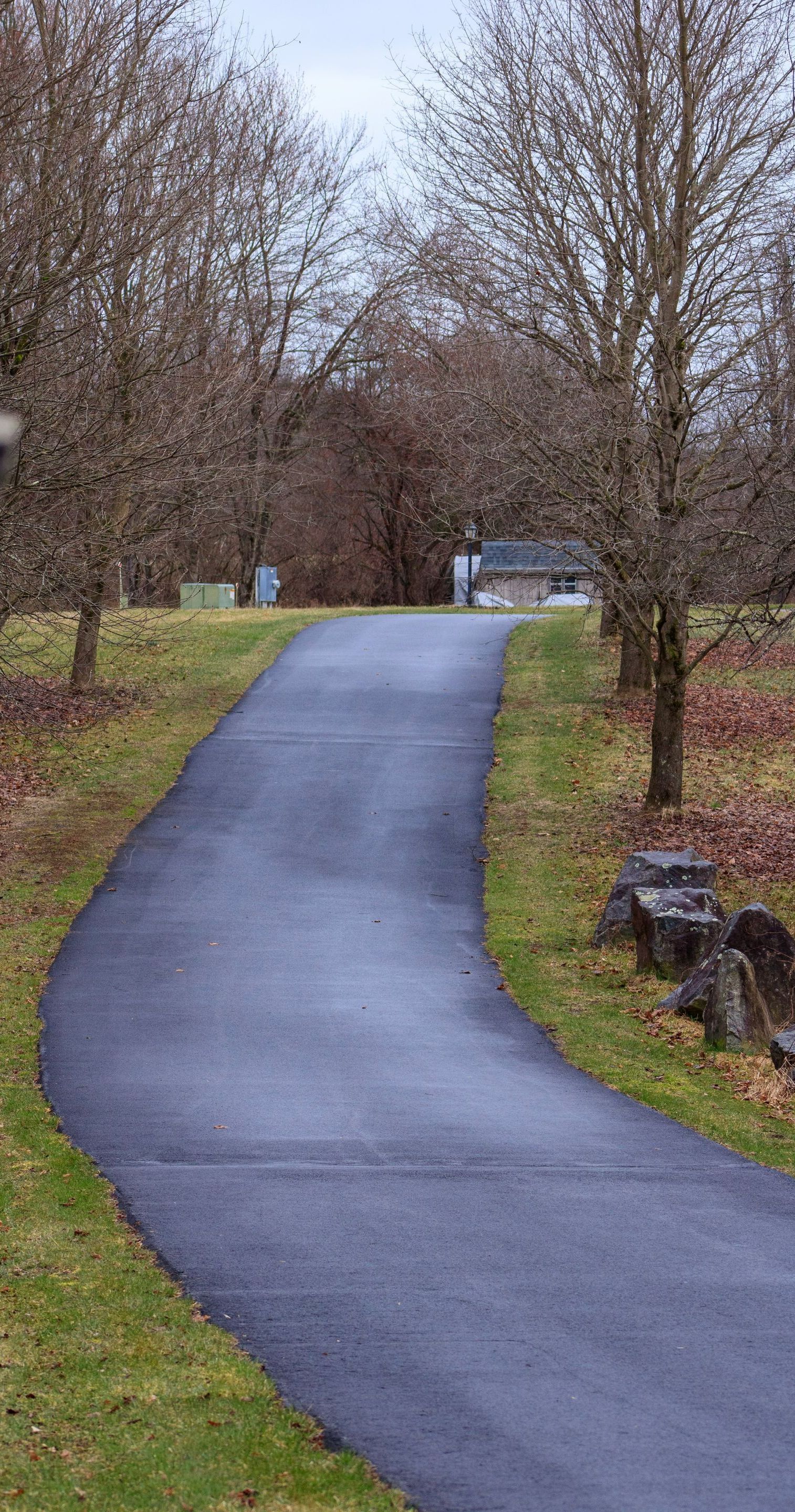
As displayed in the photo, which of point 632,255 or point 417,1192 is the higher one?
point 632,255

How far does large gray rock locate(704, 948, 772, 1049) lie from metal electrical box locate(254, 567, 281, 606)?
119 ft

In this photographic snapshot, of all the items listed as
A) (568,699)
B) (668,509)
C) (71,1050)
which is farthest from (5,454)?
(568,699)

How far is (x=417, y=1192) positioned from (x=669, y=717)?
11.3 m

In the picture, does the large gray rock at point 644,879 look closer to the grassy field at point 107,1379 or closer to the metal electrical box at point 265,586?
the grassy field at point 107,1379

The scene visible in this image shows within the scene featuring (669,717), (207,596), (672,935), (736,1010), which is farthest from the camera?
(207,596)

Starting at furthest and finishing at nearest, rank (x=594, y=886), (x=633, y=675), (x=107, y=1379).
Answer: (x=633, y=675) → (x=594, y=886) → (x=107, y=1379)

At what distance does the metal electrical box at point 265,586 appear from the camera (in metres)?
46.2

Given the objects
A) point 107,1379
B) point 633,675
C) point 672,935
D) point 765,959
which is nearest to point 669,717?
point 672,935

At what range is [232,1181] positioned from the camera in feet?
24.4

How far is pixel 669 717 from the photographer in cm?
1789

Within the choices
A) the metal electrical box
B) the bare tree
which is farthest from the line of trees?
the metal electrical box

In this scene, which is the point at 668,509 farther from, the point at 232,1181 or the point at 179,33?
the point at 232,1181

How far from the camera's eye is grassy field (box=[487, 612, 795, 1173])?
9.73 m

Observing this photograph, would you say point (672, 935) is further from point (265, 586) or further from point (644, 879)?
point (265, 586)
